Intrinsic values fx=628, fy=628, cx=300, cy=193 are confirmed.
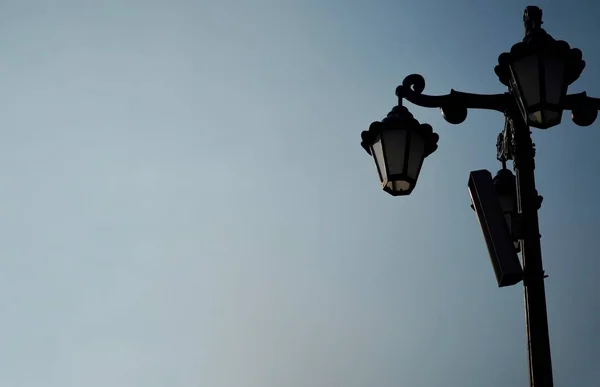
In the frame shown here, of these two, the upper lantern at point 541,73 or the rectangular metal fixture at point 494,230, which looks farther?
the upper lantern at point 541,73

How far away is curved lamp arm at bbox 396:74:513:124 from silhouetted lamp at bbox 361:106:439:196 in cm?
29

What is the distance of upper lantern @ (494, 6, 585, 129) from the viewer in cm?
492

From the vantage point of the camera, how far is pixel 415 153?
567 cm

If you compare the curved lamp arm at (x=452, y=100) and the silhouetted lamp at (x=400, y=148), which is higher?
the curved lamp arm at (x=452, y=100)

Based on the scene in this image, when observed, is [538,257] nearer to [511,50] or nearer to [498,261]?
[498,261]

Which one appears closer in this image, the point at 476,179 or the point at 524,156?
the point at 476,179

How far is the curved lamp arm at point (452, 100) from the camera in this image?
579 centimetres

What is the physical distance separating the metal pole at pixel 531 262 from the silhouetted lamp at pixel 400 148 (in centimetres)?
76

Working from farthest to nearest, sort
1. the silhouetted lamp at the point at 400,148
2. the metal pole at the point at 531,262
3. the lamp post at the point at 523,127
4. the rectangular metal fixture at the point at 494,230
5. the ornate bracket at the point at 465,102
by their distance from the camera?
the ornate bracket at the point at 465,102 < the silhouetted lamp at the point at 400,148 < the lamp post at the point at 523,127 < the metal pole at the point at 531,262 < the rectangular metal fixture at the point at 494,230

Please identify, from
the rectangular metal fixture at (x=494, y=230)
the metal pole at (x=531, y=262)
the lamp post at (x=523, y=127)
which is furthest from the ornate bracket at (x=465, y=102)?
the rectangular metal fixture at (x=494, y=230)

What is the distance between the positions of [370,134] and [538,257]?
1.85 metres

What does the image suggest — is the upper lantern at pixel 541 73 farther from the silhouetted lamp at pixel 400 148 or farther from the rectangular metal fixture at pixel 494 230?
the silhouetted lamp at pixel 400 148

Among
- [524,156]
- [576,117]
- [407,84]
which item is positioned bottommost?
[524,156]

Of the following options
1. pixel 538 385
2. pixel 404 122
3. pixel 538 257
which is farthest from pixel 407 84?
pixel 538 385
